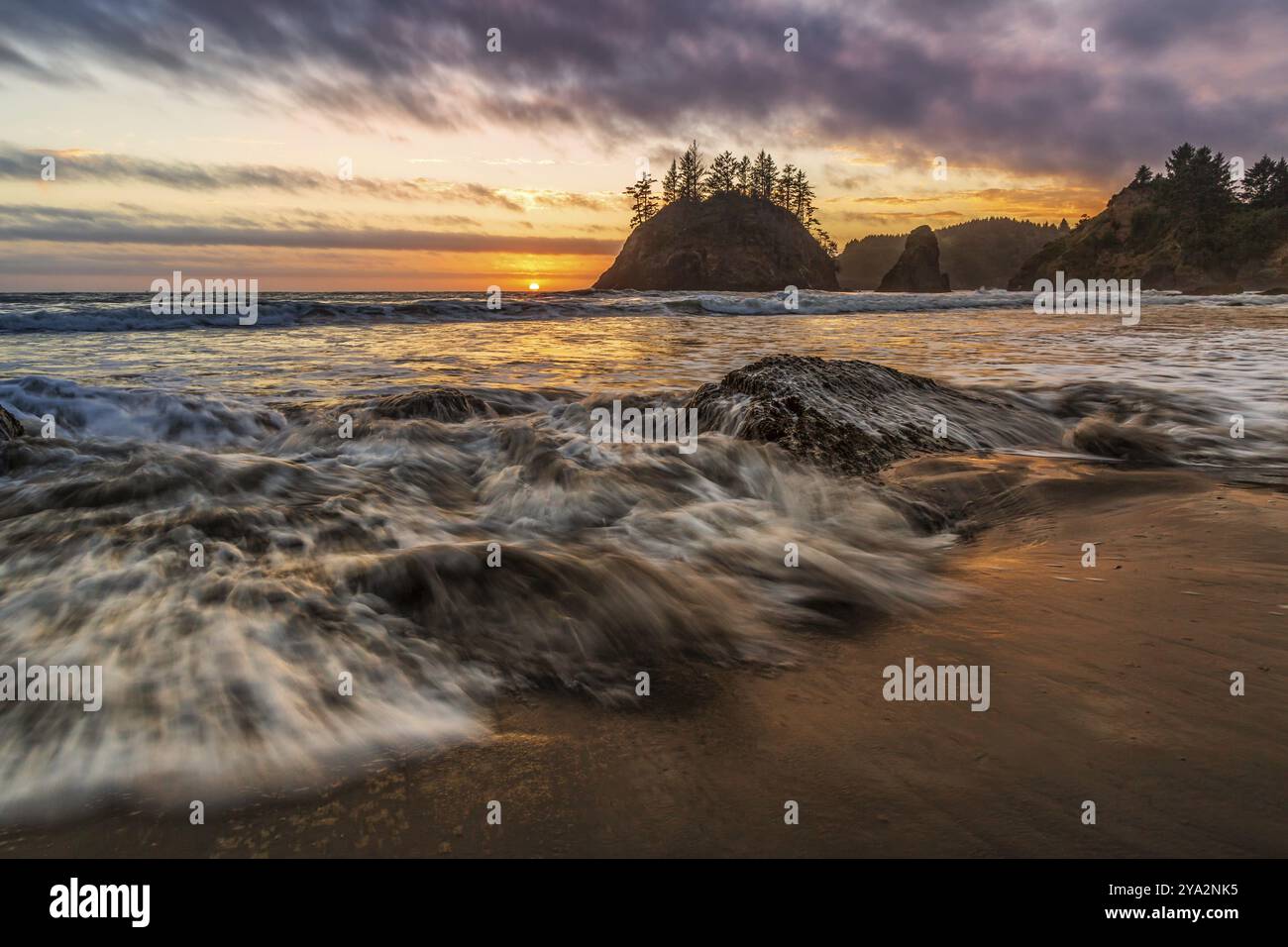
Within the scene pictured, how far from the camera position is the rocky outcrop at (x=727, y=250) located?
94.9 metres

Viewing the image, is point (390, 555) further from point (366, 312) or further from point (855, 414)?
point (366, 312)

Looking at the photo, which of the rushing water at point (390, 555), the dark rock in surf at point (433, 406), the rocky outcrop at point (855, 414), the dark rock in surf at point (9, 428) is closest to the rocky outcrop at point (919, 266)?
the rushing water at point (390, 555)

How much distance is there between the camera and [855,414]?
545cm

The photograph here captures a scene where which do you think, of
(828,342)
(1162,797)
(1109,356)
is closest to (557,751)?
(1162,797)

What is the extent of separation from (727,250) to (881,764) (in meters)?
99.3

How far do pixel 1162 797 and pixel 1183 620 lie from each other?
1.26m

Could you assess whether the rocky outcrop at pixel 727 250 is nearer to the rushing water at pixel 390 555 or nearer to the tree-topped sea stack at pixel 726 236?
the tree-topped sea stack at pixel 726 236

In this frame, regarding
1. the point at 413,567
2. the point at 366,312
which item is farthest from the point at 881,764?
the point at 366,312

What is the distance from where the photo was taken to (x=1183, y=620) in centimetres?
262

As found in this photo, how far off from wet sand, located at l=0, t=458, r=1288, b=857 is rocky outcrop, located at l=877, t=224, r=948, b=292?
106 meters

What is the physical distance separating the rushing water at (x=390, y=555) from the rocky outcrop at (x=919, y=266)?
326 feet

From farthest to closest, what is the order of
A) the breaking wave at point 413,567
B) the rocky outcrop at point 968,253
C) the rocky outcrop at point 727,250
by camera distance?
1. the rocky outcrop at point 968,253
2. the rocky outcrop at point 727,250
3. the breaking wave at point 413,567

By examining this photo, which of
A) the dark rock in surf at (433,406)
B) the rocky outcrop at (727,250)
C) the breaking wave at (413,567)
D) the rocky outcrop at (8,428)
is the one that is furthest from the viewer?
the rocky outcrop at (727,250)

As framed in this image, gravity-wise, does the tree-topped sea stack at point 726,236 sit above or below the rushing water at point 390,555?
above
